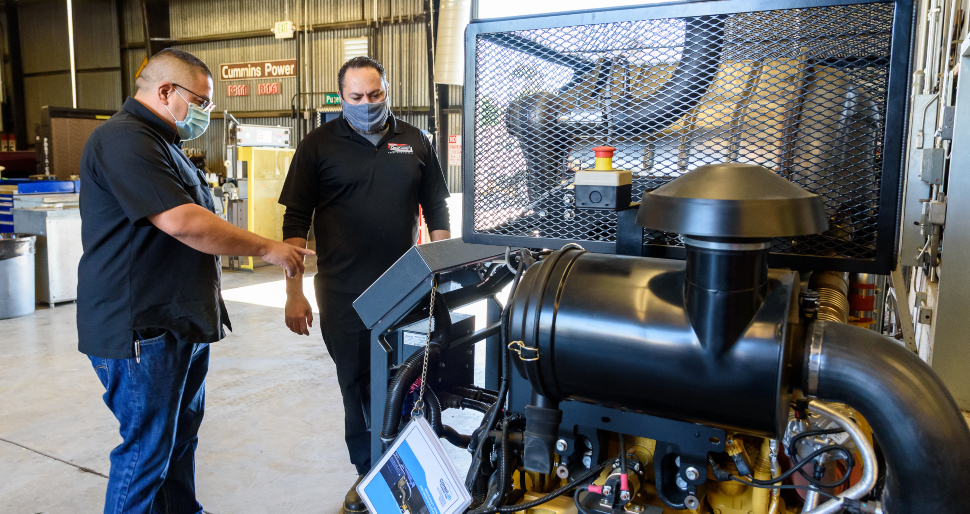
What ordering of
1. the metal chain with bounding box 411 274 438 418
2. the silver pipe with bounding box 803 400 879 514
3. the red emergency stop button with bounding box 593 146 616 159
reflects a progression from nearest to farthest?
the silver pipe with bounding box 803 400 879 514
the red emergency stop button with bounding box 593 146 616 159
the metal chain with bounding box 411 274 438 418

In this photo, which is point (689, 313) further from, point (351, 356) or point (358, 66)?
point (358, 66)

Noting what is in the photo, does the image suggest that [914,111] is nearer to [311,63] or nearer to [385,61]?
[385,61]

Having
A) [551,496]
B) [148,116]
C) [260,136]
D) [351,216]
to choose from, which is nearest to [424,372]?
[551,496]

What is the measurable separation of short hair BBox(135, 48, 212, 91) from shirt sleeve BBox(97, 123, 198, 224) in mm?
208

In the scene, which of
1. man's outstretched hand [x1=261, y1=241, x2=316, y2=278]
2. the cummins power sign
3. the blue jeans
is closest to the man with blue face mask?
man's outstretched hand [x1=261, y1=241, x2=316, y2=278]

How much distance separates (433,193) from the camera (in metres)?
2.38

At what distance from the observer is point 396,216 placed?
2230 mm

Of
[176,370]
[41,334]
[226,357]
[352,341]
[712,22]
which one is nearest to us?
[712,22]

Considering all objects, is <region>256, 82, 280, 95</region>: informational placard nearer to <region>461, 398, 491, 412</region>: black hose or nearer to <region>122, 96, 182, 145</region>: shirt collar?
<region>122, 96, 182, 145</region>: shirt collar

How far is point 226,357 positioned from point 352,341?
221 centimetres

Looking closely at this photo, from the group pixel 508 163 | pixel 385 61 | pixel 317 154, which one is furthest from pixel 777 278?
pixel 385 61

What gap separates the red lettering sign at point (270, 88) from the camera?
10.6 metres

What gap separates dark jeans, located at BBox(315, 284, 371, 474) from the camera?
2.15m

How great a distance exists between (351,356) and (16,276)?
4042 mm
